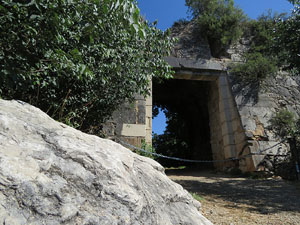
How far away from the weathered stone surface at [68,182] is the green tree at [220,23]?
19.3ft

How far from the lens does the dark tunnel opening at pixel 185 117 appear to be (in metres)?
8.40

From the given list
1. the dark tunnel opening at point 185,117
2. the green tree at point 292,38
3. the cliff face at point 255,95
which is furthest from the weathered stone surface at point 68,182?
the dark tunnel opening at point 185,117

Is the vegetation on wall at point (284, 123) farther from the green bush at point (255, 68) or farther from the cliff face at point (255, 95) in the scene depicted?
the green bush at point (255, 68)

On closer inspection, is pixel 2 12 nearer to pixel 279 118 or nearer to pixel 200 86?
pixel 279 118

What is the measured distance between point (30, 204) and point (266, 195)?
11.5 feet

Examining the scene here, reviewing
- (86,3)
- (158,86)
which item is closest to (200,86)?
(158,86)

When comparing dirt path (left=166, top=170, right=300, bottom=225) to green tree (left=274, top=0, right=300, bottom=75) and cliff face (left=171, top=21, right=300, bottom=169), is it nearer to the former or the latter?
cliff face (left=171, top=21, right=300, bottom=169)

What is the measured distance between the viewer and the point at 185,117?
10336 millimetres

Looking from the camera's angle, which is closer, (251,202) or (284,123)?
(251,202)

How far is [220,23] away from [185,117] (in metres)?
4.83

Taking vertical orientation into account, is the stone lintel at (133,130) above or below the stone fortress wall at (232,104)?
below

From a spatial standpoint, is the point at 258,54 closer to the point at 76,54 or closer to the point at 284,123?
the point at 284,123

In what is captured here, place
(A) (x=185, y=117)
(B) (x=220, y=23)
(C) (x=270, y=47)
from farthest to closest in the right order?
(A) (x=185, y=117) → (B) (x=220, y=23) → (C) (x=270, y=47)

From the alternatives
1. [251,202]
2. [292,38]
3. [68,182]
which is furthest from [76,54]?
[292,38]
